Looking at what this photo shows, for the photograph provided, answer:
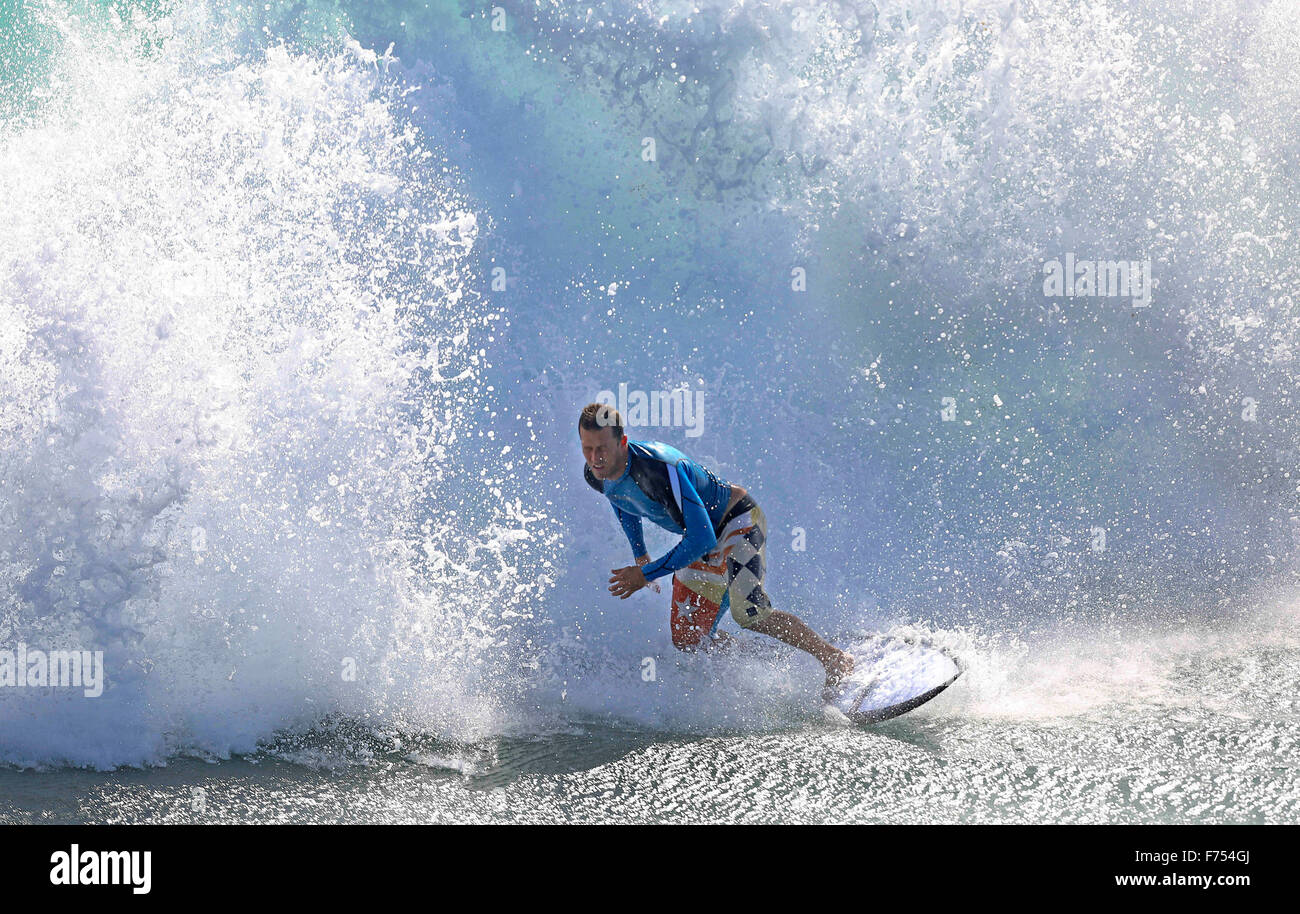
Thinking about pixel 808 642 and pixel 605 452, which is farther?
pixel 808 642

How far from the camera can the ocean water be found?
4.75 metres

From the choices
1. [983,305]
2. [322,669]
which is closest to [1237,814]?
[322,669]

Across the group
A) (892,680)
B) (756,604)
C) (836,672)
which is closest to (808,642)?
A: (836,672)

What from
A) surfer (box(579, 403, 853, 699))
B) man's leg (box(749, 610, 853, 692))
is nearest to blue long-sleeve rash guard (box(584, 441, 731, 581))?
surfer (box(579, 403, 853, 699))

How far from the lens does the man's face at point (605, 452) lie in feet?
15.0

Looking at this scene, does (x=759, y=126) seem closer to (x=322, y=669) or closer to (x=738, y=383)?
(x=738, y=383)

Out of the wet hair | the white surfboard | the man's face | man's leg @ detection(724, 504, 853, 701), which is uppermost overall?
the wet hair

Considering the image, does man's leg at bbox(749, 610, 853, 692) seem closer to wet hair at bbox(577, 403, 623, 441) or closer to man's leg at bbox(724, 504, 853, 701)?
man's leg at bbox(724, 504, 853, 701)

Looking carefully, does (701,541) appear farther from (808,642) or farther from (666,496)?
(808,642)

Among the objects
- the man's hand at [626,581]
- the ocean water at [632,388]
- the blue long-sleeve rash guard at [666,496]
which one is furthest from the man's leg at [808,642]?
the man's hand at [626,581]

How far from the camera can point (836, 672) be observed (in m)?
5.21

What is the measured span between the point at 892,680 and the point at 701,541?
4.12 feet

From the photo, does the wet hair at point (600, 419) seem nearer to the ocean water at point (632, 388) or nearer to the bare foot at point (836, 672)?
the ocean water at point (632, 388)

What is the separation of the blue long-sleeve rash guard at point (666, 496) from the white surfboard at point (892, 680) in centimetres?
105
